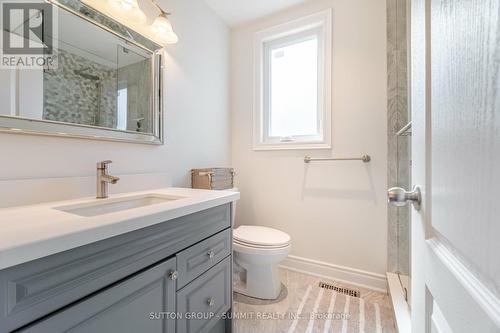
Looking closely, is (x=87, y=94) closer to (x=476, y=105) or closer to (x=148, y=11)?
(x=148, y=11)

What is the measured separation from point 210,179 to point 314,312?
1085 millimetres

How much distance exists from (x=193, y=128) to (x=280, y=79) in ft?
3.16

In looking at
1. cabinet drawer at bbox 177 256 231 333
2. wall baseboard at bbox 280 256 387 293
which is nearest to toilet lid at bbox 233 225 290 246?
cabinet drawer at bbox 177 256 231 333

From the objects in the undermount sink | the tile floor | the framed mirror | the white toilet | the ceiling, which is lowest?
the tile floor

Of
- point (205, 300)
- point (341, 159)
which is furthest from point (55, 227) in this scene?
point (341, 159)

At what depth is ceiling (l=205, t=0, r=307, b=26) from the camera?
5.90ft

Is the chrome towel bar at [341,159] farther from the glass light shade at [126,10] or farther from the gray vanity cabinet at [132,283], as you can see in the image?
the glass light shade at [126,10]

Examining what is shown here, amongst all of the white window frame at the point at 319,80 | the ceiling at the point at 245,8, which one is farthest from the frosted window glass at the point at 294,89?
the ceiling at the point at 245,8

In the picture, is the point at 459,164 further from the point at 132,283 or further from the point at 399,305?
the point at 399,305

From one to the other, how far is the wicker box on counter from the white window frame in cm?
51

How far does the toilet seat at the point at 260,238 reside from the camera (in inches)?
55.8

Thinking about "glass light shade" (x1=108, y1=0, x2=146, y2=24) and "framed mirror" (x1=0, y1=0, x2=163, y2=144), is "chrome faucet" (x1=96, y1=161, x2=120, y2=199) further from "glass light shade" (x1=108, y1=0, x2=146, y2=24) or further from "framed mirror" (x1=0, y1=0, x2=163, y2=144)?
"glass light shade" (x1=108, y1=0, x2=146, y2=24)

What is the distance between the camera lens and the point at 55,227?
532 millimetres

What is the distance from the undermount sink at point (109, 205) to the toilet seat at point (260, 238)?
0.61m
